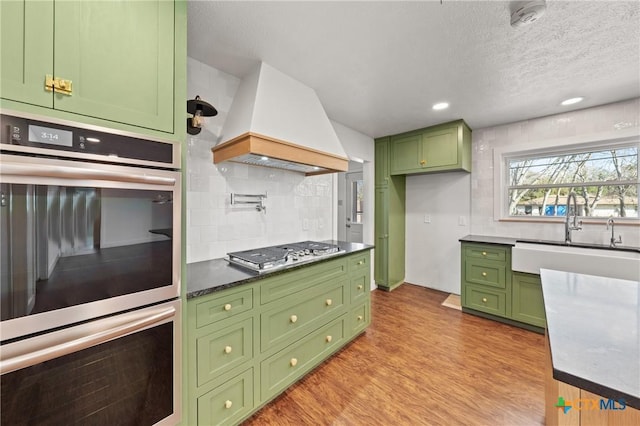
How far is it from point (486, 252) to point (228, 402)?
300cm

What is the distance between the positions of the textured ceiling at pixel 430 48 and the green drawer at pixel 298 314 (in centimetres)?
177

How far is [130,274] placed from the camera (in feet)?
3.26

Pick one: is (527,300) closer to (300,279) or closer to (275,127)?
(300,279)

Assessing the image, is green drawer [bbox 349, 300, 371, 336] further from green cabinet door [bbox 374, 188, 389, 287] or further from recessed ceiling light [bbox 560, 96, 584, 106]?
recessed ceiling light [bbox 560, 96, 584, 106]

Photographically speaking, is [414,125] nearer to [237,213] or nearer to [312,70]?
[312,70]

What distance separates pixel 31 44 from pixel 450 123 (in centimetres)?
356

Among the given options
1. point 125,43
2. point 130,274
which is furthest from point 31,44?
point 130,274

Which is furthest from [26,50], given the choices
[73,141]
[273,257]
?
[273,257]

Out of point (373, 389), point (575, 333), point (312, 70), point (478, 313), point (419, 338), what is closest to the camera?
point (575, 333)

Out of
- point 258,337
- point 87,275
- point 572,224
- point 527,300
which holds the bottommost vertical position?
point 527,300

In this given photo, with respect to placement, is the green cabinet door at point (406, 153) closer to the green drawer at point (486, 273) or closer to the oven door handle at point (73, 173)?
the green drawer at point (486, 273)

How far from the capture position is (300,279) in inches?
69.9

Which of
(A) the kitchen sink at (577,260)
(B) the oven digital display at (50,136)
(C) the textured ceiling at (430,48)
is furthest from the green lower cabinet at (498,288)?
(B) the oven digital display at (50,136)

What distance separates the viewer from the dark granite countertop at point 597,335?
595 mm
